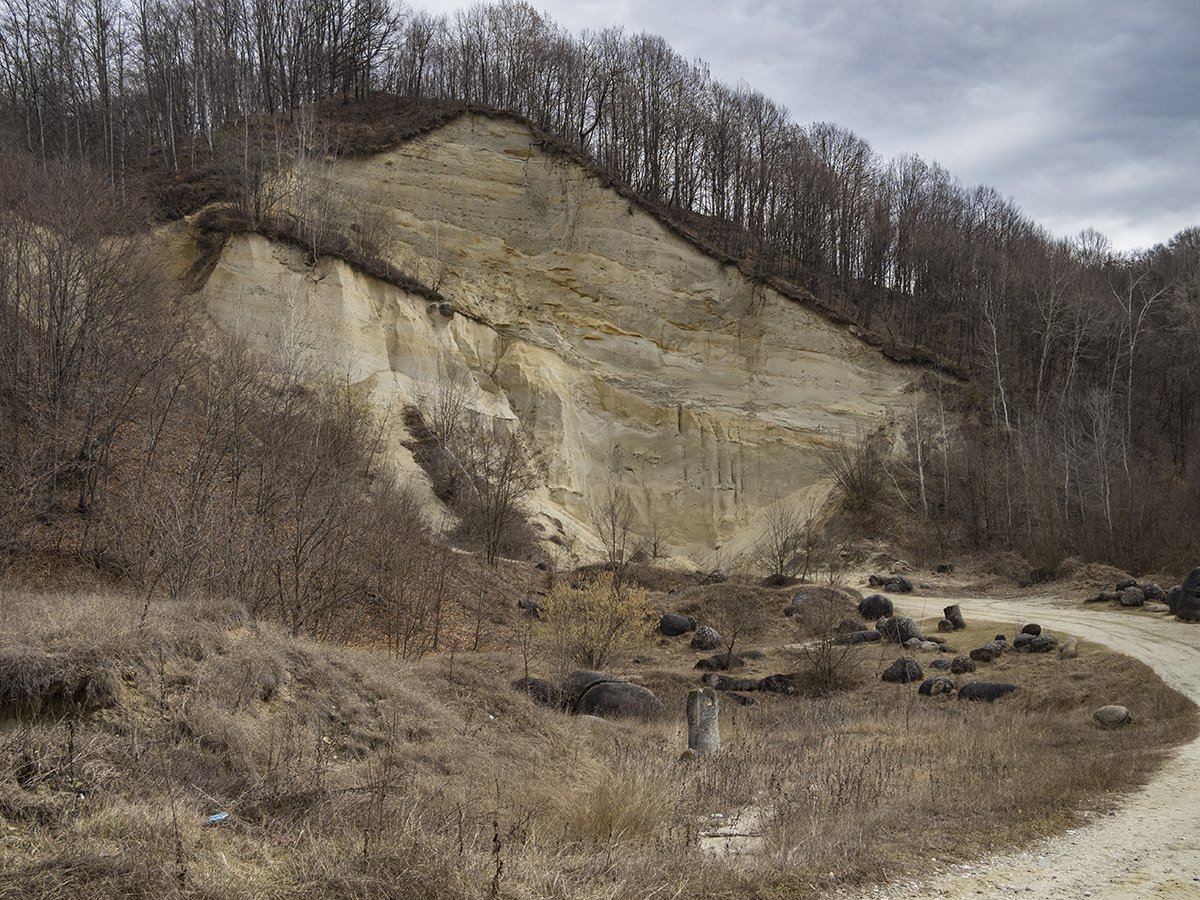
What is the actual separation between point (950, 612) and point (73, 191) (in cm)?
2256

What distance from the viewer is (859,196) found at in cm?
4994

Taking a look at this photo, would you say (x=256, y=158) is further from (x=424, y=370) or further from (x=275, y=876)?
(x=275, y=876)

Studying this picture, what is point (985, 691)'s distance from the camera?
14383 mm

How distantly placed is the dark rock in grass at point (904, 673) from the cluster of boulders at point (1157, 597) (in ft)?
18.4

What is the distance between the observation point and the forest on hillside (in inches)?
1352

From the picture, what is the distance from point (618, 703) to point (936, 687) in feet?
21.1

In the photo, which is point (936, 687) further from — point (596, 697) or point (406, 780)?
point (406, 780)

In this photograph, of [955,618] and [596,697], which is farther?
[955,618]

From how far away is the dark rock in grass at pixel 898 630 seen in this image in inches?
769

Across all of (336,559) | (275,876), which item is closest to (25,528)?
(336,559)

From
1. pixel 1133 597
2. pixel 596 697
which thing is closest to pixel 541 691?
pixel 596 697

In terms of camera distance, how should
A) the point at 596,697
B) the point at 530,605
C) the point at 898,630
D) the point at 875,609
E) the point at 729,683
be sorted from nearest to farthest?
the point at 596,697
the point at 729,683
the point at 898,630
the point at 530,605
the point at 875,609

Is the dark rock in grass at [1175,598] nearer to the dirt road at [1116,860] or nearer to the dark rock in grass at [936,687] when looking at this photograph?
the dark rock in grass at [936,687]

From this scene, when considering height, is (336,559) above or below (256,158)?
below
